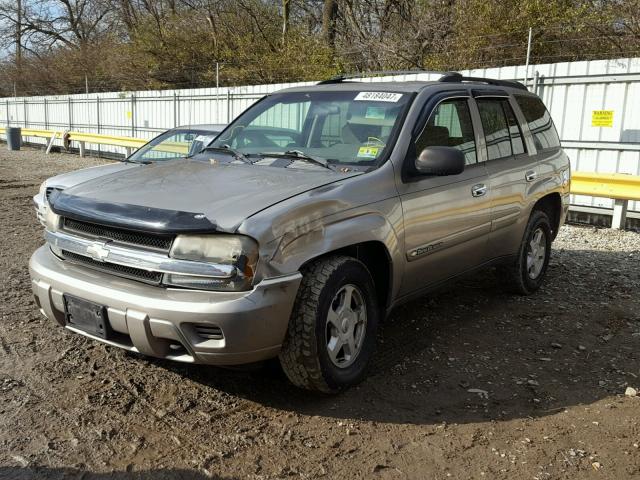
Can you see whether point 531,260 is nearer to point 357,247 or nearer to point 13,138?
point 357,247

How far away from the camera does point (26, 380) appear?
382cm

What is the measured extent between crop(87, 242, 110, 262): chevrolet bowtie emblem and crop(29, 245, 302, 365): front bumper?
0.12m

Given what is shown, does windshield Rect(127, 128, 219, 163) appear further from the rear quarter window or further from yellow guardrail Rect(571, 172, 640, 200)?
yellow guardrail Rect(571, 172, 640, 200)

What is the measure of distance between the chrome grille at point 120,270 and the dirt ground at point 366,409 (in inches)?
30.7

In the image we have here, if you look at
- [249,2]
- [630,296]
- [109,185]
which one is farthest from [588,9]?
[249,2]

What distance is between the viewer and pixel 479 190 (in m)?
4.75

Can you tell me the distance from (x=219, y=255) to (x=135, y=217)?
0.50m

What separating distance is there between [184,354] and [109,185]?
1.18 meters

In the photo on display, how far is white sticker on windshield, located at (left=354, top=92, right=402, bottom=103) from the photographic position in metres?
4.41

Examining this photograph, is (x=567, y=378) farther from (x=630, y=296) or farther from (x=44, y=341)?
(x=44, y=341)

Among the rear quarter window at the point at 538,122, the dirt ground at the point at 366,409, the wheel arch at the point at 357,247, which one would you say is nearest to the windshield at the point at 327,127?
the wheel arch at the point at 357,247

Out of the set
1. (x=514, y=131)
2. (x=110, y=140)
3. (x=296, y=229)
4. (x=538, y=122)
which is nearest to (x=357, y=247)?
(x=296, y=229)

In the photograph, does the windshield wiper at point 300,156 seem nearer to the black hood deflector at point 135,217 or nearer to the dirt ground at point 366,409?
the black hood deflector at point 135,217

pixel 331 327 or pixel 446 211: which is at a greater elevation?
pixel 446 211
